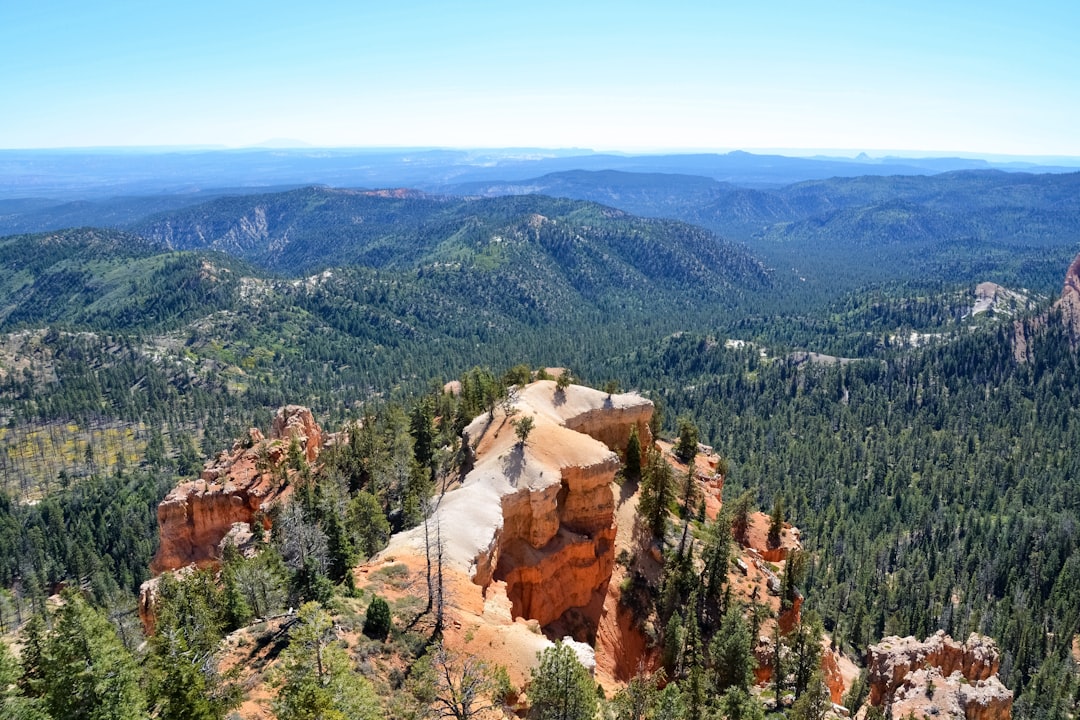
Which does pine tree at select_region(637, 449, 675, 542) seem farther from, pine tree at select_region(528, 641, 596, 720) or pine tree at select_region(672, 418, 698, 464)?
pine tree at select_region(528, 641, 596, 720)

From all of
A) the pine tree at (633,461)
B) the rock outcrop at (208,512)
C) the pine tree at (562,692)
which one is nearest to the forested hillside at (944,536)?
the pine tree at (633,461)

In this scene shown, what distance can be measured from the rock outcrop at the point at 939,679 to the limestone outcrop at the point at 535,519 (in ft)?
112

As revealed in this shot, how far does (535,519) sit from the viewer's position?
66.8 meters

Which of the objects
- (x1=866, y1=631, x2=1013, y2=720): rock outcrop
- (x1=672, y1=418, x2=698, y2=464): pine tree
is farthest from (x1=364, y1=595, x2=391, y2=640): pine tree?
(x1=672, y1=418, x2=698, y2=464): pine tree

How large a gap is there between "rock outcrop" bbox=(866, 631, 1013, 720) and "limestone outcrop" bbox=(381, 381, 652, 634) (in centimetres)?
3406

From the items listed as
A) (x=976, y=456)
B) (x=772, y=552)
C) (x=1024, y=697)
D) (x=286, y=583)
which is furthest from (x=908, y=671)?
(x=976, y=456)

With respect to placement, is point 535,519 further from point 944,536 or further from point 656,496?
point 944,536

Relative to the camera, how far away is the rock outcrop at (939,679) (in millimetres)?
64750

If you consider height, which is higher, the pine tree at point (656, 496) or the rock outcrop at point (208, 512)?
the pine tree at point (656, 496)

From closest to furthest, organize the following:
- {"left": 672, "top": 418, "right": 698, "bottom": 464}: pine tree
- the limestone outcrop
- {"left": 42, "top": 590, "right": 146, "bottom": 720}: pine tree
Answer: {"left": 42, "top": 590, "right": 146, "bottom": 720}: pine tree < the limestone outcrop < {"left": 672, "top": 418, "right": 698, "bottom": 464}: pine tree

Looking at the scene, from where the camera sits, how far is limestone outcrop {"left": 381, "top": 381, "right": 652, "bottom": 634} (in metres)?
59.2

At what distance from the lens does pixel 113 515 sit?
152 metres

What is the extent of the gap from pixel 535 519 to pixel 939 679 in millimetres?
47851

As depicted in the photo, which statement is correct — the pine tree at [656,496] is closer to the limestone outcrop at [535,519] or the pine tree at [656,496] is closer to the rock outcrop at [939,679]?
the limestone outcrop at [535,519]
